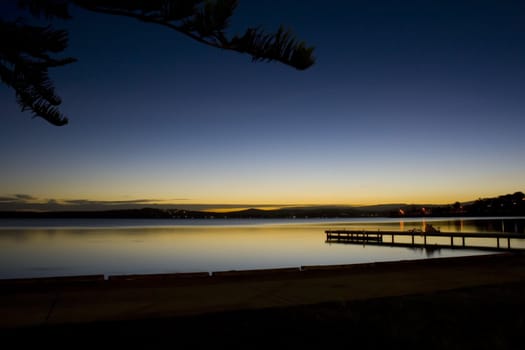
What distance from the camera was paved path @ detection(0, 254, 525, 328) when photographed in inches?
295

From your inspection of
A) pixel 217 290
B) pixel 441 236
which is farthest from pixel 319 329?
pixel 441 236

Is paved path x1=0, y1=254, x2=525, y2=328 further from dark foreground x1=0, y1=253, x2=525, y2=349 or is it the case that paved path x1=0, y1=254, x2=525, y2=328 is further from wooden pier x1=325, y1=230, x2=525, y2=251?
wooden pier x1=325, y1=230, x2=525, y2=251

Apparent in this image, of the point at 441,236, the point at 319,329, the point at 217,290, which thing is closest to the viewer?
the point at 319,329

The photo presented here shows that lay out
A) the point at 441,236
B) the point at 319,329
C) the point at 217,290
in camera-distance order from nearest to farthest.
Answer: the point at 319,329
the point at 217,290
the point at 441,236

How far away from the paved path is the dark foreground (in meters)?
0.58

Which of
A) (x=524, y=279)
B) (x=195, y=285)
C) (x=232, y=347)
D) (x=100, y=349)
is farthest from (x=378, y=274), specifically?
(x=100, y=349)

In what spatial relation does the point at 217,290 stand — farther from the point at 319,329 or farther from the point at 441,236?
the point at 441,236

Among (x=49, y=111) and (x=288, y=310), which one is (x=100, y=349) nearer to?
(x=288, y=310)

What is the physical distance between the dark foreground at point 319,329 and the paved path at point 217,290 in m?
0.58

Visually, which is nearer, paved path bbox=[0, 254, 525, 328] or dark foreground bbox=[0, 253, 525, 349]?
dark foreground bbox=[0, 253, 525, 349]

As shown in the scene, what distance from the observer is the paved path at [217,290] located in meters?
7.48

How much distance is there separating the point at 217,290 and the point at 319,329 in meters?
3.80

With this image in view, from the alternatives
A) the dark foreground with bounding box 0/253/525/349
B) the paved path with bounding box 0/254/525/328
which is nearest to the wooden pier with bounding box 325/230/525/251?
the paved path with bounding box 0/254/525/328

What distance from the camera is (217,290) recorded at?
9656 millimetres
